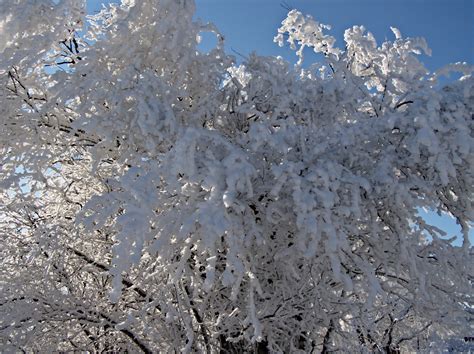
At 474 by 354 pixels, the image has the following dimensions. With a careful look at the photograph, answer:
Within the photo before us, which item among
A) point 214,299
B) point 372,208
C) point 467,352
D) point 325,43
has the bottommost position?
point 214,299

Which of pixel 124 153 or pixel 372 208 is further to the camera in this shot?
pixel 124 153

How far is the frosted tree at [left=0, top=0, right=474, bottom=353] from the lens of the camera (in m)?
3.46

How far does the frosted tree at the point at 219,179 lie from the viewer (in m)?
3.46

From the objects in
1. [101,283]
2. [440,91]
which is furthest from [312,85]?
[101,283]

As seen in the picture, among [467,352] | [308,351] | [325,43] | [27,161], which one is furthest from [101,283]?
[467,352]

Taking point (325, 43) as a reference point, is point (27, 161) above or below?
below

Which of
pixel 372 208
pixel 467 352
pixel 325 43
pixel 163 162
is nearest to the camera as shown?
pixel 163 162

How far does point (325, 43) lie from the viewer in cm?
691

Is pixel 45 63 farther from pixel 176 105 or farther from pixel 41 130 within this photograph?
pixel 176 105

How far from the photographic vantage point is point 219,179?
131 inches

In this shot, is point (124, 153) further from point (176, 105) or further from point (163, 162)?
point (163, 162)

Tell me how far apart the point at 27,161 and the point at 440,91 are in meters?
4.25

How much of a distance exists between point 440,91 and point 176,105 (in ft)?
8.51

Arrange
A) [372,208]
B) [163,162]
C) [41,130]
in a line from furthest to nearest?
[41,130], [372,208], [163,162]
